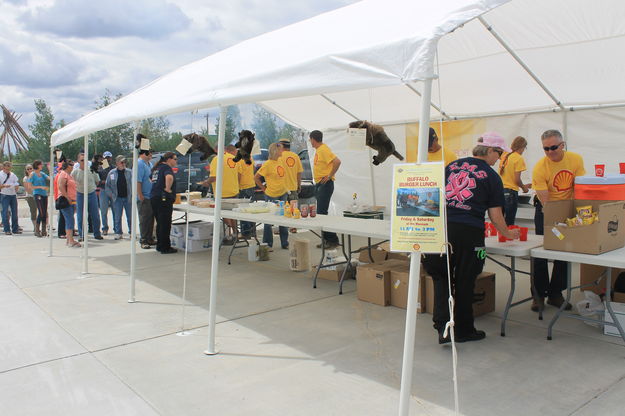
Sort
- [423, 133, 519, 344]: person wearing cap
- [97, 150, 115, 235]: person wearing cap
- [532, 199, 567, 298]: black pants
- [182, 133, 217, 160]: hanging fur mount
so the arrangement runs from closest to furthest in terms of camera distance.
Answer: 1. [423, 133, 519, 344]: person wearing cap
2. [532, 199, 567, 298]: black pants
3. [182, 133, 217, 160]: hanging fur mount
4. [97, 150, 115, 235]: person wearing cap

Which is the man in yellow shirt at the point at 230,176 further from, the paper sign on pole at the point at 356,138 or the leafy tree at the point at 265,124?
the paper sign on pole at the point at 356,138

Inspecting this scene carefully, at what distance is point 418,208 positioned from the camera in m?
2.46

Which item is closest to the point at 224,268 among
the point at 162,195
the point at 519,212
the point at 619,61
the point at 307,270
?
the point at 307,270

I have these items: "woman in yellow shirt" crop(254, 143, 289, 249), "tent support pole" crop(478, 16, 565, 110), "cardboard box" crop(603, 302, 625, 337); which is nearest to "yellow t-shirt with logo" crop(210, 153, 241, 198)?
"woman in yellow shirt" crop(254, 143, 289, 249)

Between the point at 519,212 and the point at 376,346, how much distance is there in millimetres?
4505

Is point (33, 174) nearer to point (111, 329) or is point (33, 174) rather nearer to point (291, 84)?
point (111, 329)

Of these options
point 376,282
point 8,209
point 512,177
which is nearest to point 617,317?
point 376,282

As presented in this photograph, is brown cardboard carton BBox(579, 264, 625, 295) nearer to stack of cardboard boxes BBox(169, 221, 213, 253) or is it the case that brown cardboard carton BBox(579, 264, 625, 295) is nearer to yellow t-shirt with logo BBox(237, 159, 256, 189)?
yellow t-shirt with logo BBox(237, 159, 256, 189)

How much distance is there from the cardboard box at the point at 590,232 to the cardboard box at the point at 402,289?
1293 mm

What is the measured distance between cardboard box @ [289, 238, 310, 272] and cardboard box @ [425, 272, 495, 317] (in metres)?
2.32

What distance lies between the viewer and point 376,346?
3.97m

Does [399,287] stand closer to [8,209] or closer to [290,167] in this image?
[290,167]

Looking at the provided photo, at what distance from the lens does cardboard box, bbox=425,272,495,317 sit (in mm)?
4637

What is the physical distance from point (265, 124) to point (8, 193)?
5.82 metres
